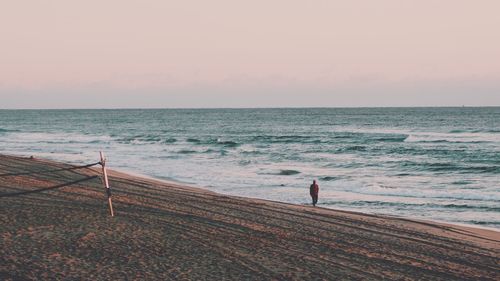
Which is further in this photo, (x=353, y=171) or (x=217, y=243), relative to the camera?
(x=353, y=171)

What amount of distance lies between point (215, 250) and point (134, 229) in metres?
2.62

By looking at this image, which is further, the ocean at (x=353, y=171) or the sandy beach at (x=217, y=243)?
the ocean at (x=353, y=171)

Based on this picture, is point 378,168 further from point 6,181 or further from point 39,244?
point 39,244

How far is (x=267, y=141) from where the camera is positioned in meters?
68.7

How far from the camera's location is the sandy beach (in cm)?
1023

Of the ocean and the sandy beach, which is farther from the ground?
the sandy beach

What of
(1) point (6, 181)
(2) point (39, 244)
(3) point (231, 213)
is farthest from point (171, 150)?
(2) point (39, 244)

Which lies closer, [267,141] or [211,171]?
[211,171]

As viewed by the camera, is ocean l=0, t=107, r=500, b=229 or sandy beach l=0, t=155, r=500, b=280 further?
ocean l=0, t=107, r=500, b=229

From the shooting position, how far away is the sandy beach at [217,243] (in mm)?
10234

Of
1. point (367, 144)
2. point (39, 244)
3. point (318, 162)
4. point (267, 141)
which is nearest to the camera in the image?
point (39, 244)

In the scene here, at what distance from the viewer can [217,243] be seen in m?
12.5

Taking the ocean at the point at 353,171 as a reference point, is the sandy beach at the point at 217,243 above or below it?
above

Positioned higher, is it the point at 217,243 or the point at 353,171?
the point at 217,243
